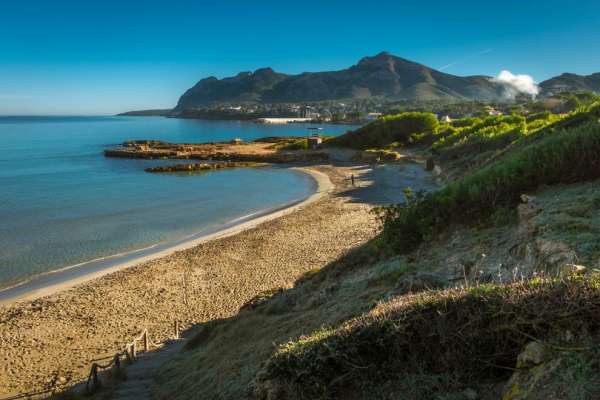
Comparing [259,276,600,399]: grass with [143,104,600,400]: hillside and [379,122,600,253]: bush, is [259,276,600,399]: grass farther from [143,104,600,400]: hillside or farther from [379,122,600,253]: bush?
[379,122,600,253]: bush

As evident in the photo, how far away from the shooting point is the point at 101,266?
20812 mm

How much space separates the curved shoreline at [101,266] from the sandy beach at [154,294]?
0.42 ft

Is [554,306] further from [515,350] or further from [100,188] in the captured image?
[100,188]

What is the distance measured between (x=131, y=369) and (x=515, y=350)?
929 cm

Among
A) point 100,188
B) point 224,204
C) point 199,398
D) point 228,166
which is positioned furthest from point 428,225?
point 228,166

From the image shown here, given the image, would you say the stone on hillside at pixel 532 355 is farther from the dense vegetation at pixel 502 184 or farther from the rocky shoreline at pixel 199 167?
the rocky shoreline at pixel 199 167

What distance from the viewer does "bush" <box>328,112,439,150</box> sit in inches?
2825

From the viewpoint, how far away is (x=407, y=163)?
54031mm

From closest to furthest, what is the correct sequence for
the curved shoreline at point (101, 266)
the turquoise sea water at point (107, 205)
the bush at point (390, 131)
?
the curved shoreline at point (101, 266) < the turquoise sea water at point (107, 205) < the bush at point (390, 131)

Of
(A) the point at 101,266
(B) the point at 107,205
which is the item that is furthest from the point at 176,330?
(B) the point at 107,205

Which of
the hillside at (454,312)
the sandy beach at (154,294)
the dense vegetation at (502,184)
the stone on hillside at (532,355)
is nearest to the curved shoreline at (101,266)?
the sandy beach at (154,294)

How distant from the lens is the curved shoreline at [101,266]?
17.6m

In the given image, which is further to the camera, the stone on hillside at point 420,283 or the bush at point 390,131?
the bush at point 390,131

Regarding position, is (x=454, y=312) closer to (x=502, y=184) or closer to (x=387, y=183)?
(x=502, y=184)
